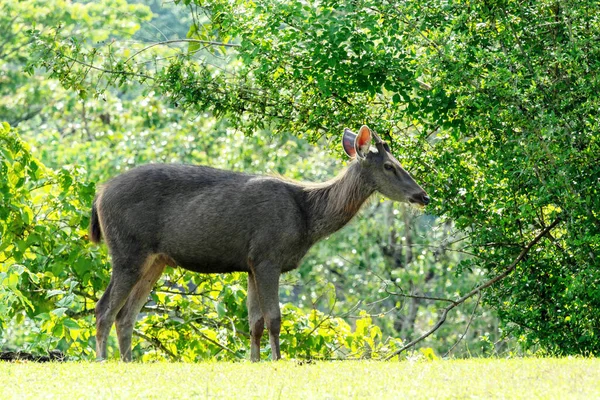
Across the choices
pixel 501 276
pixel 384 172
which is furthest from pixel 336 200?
pixel 501 276

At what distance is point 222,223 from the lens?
37.7ft

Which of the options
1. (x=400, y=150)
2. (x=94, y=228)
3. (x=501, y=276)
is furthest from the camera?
(x=400, y=150)

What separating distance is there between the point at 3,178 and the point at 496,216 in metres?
5.49

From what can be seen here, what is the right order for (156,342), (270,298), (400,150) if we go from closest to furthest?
(270,298) → (400,150) → (156,342)

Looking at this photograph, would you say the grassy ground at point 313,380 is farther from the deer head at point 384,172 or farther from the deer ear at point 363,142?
the deer ear at point 363,142

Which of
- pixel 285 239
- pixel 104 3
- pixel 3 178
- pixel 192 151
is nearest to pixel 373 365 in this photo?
pixel 285 239

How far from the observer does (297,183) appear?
39.7 ft

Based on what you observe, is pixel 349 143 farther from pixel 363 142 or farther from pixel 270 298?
pixel 270 298

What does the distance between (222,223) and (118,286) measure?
1.22 metres

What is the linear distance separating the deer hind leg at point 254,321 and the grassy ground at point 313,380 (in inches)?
59.4

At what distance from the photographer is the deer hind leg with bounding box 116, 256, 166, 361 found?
1154cm

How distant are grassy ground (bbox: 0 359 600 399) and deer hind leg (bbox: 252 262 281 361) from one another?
48.3 inches

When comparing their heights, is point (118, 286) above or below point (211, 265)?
below

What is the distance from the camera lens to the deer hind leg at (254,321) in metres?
11.5
